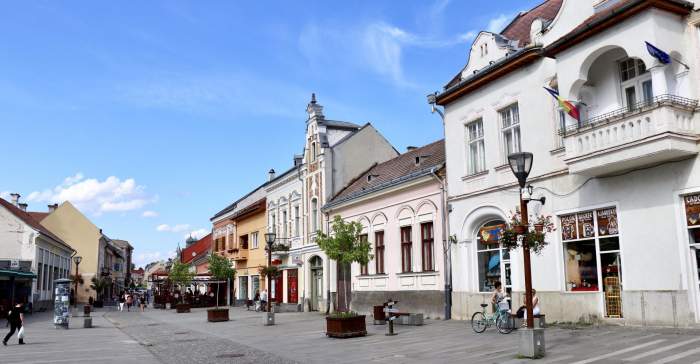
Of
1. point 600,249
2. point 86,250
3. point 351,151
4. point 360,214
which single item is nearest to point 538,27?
point 600,249

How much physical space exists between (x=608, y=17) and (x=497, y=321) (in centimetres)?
839

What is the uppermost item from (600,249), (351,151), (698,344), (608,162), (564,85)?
(351,151)

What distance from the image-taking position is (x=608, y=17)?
15469 millimetres

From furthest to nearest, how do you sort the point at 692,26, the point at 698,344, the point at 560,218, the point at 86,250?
1. the point at 86,250
2. the point at 560,218
3. the point at 692,26
4. the point at 698,344

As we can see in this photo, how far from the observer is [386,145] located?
3619 centimetres

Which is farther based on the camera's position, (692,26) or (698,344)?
(692,26)

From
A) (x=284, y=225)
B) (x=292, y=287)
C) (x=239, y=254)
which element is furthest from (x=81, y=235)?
(x=292, y=287)

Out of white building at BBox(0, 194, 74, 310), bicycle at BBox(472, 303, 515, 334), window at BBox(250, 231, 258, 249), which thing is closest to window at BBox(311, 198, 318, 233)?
window at BBox(250, 231, 258, 249)

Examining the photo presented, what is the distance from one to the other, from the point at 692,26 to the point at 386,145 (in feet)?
72.6

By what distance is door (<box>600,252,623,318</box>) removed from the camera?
1625cm

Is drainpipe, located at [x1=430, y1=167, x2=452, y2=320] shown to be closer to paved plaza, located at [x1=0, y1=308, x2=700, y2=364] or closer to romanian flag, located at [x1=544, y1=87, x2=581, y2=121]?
paved plaza, located at [x1=0, y1=308, x2=700, y2=364]

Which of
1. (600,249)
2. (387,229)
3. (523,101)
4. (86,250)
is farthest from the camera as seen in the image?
(86,250)

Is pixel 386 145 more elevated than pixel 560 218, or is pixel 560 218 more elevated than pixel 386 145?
pixel 386 145

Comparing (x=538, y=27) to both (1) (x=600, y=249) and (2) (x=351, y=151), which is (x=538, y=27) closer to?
(1) (x=600, y=249)
